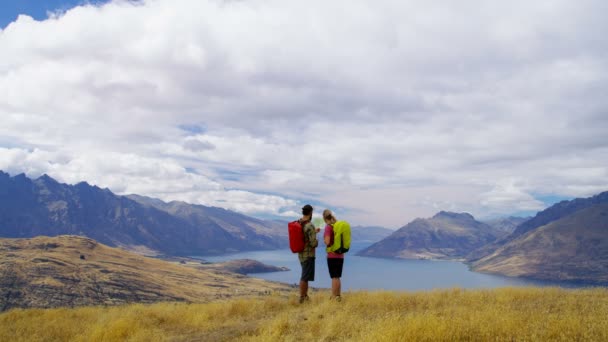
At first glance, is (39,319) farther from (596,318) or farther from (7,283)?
(7,283)

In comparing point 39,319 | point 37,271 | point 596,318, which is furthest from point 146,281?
point 596,318

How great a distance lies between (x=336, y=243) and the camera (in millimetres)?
13539

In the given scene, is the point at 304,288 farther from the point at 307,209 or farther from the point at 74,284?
the point at 74,284

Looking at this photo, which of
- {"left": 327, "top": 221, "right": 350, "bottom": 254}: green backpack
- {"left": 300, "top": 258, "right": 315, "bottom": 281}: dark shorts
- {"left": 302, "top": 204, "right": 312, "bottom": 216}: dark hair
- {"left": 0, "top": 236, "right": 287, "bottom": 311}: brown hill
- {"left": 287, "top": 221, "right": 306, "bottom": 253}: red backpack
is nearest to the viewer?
{"left": 327, "top": 221, "right": 350, "bottom": 254}: green backpack

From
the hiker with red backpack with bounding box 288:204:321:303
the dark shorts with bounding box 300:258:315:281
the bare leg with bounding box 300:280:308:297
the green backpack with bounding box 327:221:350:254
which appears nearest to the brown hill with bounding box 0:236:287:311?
the bare leg with bounding box 300:280:308:297

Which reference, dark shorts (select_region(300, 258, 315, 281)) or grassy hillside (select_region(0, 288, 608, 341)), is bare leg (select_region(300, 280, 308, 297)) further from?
grassy hillside (select_region(0, 288, 608, 341))

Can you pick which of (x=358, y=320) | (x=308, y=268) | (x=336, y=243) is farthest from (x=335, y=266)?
(x=358, y=320)

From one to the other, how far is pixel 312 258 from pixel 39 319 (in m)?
10.6

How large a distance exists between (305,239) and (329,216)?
121 cm

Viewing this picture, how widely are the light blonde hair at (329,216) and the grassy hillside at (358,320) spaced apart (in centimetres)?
283

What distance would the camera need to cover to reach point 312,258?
46.6 ft

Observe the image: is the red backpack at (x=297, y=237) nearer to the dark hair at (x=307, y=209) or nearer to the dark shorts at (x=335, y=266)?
the dark hair at (x=307, y=209)

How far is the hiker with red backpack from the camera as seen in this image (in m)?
13.7

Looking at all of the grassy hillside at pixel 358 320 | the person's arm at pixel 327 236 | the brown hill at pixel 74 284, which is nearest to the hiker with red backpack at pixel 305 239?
the person's arm at pixel 327 236
